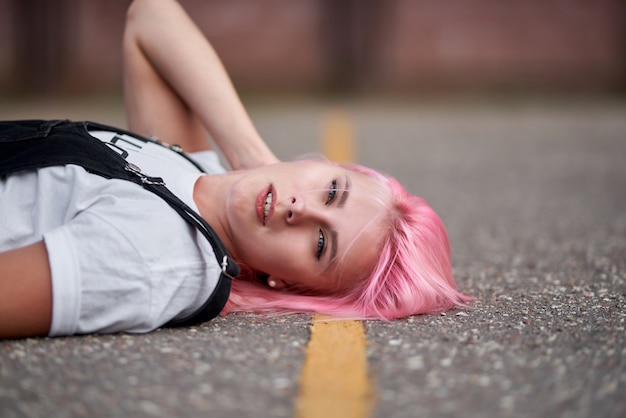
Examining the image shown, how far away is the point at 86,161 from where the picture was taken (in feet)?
9.67

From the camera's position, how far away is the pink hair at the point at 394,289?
10.2 ft

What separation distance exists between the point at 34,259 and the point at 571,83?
1532 centimetres

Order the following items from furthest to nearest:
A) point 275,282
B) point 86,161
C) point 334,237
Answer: point 275,282
point 334,237
point 86,161

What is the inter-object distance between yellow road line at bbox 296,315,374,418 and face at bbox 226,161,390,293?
245 millimetres

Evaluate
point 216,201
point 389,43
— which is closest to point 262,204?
point 216,201

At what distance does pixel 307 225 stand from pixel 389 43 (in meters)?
14.0

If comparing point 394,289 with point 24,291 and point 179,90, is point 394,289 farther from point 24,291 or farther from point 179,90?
point 179,90

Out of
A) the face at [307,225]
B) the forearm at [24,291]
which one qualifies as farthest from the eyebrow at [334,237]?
the forearm at [24,291]

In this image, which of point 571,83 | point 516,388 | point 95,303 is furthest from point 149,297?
point 571,83

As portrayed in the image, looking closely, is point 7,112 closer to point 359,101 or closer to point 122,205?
point 359,101

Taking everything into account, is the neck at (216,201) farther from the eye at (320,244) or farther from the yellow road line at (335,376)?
the yellow road line at (335,376)

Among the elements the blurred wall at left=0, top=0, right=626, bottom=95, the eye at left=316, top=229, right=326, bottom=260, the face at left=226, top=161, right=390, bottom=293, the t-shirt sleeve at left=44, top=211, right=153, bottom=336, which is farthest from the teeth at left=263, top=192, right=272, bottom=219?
the blurred wall at left=0, top=0, right=626, bottom=95

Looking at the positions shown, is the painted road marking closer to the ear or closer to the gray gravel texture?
the gray gravel texture

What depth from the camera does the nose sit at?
9.85ft
